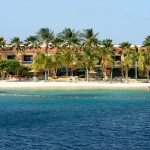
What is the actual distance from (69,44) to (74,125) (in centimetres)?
5771

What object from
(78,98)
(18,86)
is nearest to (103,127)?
(78,98)

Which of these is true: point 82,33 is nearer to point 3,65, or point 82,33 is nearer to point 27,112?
point 3,65

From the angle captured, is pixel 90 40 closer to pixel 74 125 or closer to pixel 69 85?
pixel 69 85

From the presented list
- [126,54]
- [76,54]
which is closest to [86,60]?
[76,54]

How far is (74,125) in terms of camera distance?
1202 inches

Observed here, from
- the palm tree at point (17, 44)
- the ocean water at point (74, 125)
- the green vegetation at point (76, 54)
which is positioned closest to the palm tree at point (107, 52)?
the green vegetation at point (76, 54)

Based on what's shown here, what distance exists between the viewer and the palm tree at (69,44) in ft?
265

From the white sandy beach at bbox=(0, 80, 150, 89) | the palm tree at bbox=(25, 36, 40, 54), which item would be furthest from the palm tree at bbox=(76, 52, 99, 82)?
the palm tree at bbox=(25, 36, 40, 54)

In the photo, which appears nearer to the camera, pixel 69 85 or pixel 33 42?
pixel 69 85

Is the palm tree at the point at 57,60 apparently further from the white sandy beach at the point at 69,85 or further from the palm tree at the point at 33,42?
the palm tree at the point at 33,42

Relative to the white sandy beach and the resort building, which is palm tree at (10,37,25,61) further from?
the white sandy beach

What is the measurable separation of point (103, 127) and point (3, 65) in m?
53.2

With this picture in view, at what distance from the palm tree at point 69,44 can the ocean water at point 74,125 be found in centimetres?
3218

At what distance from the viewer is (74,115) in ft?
119
